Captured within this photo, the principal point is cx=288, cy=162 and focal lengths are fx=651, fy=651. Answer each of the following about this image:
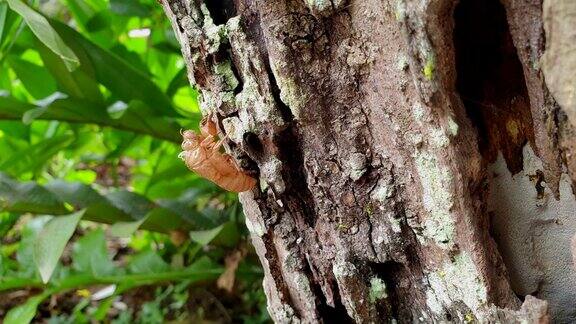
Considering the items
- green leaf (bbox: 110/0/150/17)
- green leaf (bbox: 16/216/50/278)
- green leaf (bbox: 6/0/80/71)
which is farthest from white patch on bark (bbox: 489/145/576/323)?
green leaf (bbox: 16/216/50/278)

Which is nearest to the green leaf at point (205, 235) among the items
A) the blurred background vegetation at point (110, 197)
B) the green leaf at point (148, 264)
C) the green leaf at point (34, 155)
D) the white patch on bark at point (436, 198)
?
the blurred background vegetation at point (110, 197)

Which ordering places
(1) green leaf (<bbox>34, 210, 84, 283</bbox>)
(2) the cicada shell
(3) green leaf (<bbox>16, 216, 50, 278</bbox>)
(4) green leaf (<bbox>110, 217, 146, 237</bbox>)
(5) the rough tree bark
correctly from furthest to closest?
(3) green leaf (<bbox>16, 216, 50, 278</bbox>), (4) green leaf (<bbox>110, 217, 146, 237</bbox>), (1) green leaf (<bbox>34, 210, 84, 283</bbox>), (2) the cicada shell, (5) the rough tree bark

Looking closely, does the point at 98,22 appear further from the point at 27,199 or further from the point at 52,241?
the point at 52,241

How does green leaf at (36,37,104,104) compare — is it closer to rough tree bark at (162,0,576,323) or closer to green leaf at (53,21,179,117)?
green leaf at (53,21,179,117)

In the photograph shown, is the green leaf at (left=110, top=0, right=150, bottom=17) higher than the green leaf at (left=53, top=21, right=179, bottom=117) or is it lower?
higher

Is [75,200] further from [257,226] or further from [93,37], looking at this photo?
[257,226]

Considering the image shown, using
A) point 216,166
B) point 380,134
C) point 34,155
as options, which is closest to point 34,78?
point 34,155

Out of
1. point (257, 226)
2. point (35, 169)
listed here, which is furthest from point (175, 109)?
point (257, 226)
